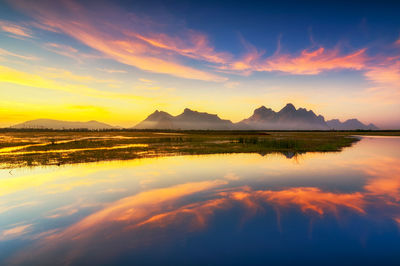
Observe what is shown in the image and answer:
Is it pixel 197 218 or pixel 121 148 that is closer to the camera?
pixel 197 218

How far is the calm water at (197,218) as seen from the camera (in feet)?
27.5

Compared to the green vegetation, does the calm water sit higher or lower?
lower

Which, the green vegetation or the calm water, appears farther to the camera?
the green vegetation

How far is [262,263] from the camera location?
7.89 m

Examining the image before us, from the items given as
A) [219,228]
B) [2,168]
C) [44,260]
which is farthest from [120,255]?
[2,168]

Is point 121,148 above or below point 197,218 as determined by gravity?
above

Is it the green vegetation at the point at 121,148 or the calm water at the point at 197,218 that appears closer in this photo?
the calm water at the point at 197,218

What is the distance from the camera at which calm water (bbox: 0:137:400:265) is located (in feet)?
27.5

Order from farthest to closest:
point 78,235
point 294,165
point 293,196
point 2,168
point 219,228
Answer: point 294,165 < point 2,168 < point 293,196 < point 219,228 < point 78,235

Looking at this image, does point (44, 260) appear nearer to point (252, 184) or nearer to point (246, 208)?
point (246, 208)

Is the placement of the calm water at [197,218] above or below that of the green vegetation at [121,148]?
below

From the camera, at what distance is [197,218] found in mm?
11523

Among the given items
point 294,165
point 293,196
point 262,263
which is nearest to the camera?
point 262,263

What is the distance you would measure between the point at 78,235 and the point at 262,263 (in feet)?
26.0
